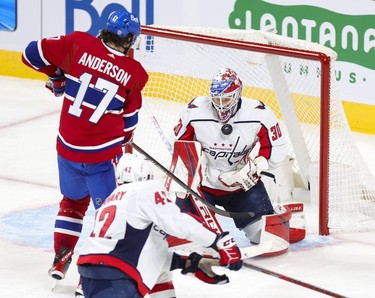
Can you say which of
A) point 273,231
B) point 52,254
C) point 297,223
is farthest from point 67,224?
point 297,223

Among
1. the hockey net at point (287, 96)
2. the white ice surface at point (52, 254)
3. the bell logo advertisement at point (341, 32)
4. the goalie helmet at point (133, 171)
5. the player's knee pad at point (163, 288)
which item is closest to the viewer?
the goalie helmet at point (133, 171)

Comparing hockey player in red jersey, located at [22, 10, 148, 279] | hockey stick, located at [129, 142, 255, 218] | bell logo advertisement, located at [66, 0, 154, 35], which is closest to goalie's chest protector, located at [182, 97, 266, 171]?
hockey stick, located at [129, 142, 255, 218]

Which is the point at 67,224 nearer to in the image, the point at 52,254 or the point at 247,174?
the point at 52,254

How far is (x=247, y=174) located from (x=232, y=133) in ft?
0.65

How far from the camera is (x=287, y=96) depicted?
6.59 m

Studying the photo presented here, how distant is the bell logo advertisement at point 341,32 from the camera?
7664 millimetres

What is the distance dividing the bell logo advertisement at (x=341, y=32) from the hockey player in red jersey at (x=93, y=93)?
107 inches

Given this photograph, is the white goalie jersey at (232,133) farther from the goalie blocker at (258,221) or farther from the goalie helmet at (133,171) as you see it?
the goalie helmet at (133,171)

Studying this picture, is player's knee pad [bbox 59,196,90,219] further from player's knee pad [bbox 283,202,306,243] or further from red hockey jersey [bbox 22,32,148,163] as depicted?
player's knee pad [bbox 283,202,306,243]

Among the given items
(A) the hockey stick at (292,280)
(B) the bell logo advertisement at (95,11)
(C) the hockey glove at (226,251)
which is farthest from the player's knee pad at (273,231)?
(B) the bell logo advertisement at (95,11)

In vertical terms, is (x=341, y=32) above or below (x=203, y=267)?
above

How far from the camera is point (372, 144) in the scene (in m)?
7.77

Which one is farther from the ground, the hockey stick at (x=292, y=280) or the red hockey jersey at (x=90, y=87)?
the red hockey jersey at (x=90, y=87)

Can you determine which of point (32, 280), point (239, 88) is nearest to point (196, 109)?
point (239, 88)
